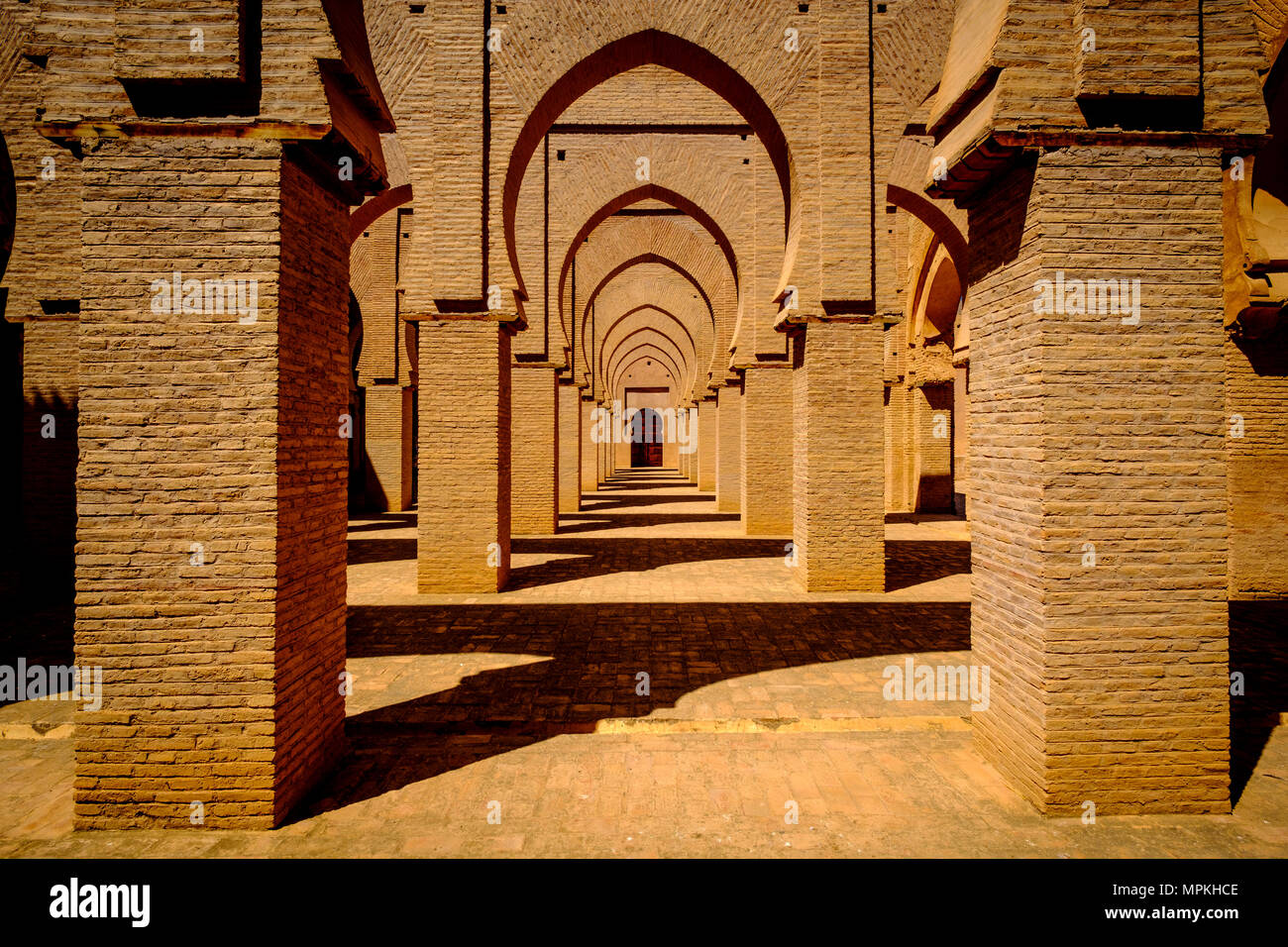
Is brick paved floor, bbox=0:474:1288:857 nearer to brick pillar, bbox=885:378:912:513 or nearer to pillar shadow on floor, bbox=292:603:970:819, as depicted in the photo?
pillar shadow on floor, bbox=292:603:970:819

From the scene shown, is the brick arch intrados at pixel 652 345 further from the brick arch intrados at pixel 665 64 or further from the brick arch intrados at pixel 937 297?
the brick arch intrados at pixel 665 64

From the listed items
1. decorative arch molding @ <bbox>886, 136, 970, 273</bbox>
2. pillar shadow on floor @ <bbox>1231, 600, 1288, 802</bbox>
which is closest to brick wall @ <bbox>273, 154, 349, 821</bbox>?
pillar shadow on floor @ <bbox>1231, 600, 1288, 802</bbox>

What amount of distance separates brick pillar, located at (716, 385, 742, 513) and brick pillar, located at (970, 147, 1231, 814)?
13075 mm

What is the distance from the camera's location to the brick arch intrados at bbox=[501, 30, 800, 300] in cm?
841

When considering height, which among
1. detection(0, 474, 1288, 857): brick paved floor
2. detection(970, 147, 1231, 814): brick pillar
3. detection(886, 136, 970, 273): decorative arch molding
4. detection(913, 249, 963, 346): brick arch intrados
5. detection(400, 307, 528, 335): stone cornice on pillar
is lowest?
detection(0, 474, 1288, 857): brick paved floor

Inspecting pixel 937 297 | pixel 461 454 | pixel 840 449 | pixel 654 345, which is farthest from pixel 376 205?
pixel 654 345

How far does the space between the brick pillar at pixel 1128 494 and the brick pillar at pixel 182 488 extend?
13.6 ft

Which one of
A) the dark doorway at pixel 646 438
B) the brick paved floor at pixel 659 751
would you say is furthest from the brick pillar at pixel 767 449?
the dark doorway at pixel 646 438

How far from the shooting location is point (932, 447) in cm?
1702

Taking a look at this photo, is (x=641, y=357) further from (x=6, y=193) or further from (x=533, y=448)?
(x=6, y=193)

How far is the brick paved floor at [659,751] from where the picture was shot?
3.34 metres

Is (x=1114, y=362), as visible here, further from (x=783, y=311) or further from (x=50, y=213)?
(x=50, y=213)
